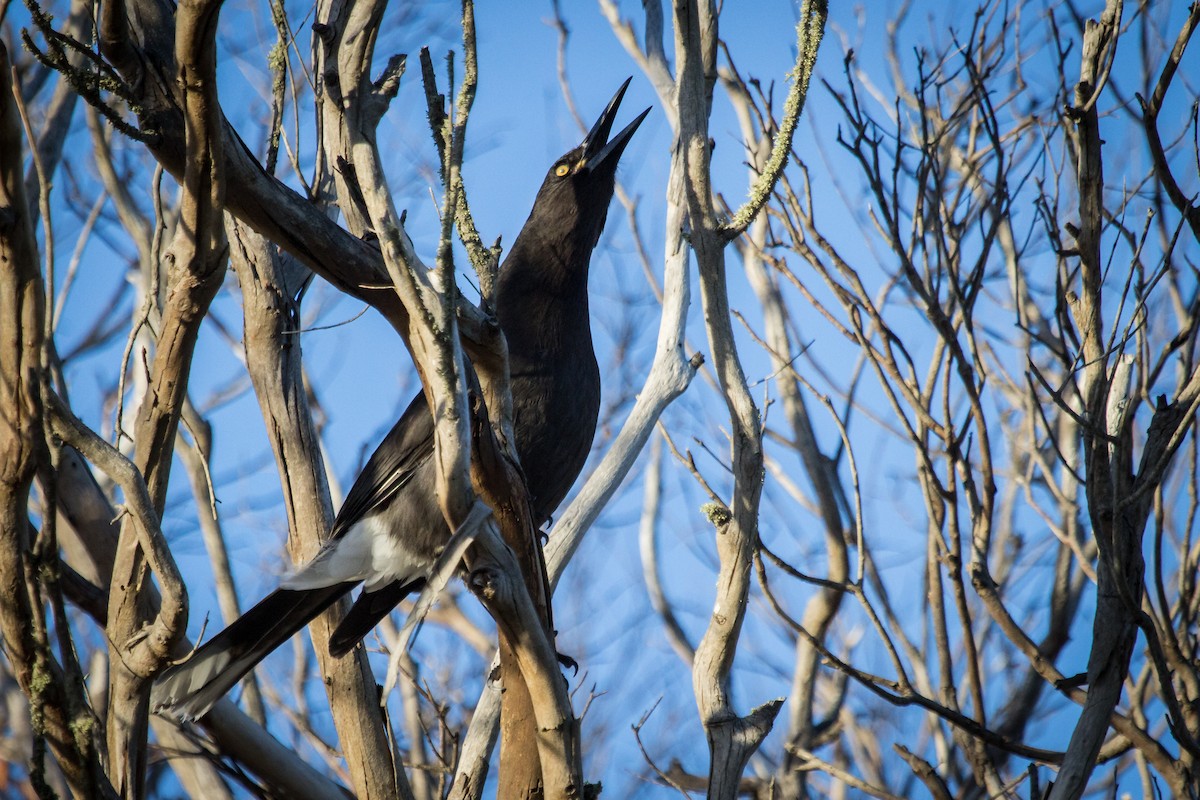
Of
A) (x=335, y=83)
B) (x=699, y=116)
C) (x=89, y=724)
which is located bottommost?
(x=89, y=724)

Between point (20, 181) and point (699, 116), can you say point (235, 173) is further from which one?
point (699, 116)

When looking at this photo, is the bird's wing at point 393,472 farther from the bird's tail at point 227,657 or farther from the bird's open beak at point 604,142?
the bird's open beak at point 604,142

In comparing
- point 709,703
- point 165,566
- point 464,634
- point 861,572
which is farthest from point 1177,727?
point 464,634

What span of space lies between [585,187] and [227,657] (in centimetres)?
194

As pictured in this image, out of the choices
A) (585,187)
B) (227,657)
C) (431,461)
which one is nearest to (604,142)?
(585,187)

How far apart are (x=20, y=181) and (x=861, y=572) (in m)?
1.98

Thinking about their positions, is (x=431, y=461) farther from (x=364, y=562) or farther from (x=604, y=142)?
(x=604, y=142)


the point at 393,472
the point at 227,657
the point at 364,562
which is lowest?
the point at 227,657

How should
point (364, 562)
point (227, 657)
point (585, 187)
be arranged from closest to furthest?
point (227, 657) → point (364, 562) → point (585, 187)

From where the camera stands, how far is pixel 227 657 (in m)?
2.46

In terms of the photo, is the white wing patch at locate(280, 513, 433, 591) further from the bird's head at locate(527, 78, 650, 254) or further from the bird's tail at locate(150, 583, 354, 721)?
the bird's head at locate(527, 78, 650, 254)

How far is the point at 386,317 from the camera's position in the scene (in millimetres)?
1839

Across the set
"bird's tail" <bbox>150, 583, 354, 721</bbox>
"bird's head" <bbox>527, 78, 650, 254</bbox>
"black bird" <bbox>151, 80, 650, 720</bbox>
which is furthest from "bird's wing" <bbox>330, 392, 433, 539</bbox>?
"bird's head" <bbox>527, 78, 650, 254</bbox>

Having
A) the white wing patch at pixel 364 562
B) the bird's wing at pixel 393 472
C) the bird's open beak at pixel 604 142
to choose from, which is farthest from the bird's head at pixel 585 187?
the white wing patch at pixel 364 562
